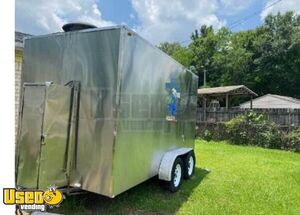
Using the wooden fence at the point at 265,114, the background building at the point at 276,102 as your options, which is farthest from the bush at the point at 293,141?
the background building at the point at 276,102

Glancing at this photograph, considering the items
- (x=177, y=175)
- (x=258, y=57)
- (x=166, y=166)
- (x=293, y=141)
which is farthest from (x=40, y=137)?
(x=258, y=57)

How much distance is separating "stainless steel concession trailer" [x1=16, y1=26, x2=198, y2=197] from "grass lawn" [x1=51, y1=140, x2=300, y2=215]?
72cm

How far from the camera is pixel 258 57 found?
3878cm

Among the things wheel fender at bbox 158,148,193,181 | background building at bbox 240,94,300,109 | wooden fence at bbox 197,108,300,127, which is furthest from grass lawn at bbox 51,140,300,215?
background building at bbox 240,94,300,109

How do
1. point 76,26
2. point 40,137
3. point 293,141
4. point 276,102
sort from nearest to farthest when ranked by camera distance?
point 40,137 → point 76,26 → point 293,141 → point 276,102

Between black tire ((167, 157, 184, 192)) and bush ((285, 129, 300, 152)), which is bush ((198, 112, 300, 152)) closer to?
bush ((285, 129, 300, 152))

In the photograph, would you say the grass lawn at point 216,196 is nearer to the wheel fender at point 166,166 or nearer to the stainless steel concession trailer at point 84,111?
the wheel fender at point 166,166

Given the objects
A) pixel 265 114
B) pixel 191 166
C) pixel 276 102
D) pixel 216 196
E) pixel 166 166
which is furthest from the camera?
pixel 276 102

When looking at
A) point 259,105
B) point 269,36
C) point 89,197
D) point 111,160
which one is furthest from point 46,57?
point 269,36

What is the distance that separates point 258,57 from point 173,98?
35312mm

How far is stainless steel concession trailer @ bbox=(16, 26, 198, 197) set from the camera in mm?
3756

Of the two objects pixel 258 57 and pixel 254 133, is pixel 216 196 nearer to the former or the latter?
pixel 254 133

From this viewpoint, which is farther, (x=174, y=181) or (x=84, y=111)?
(x=174, y=181)

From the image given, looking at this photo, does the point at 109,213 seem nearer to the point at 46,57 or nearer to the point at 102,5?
the point at 46,57
